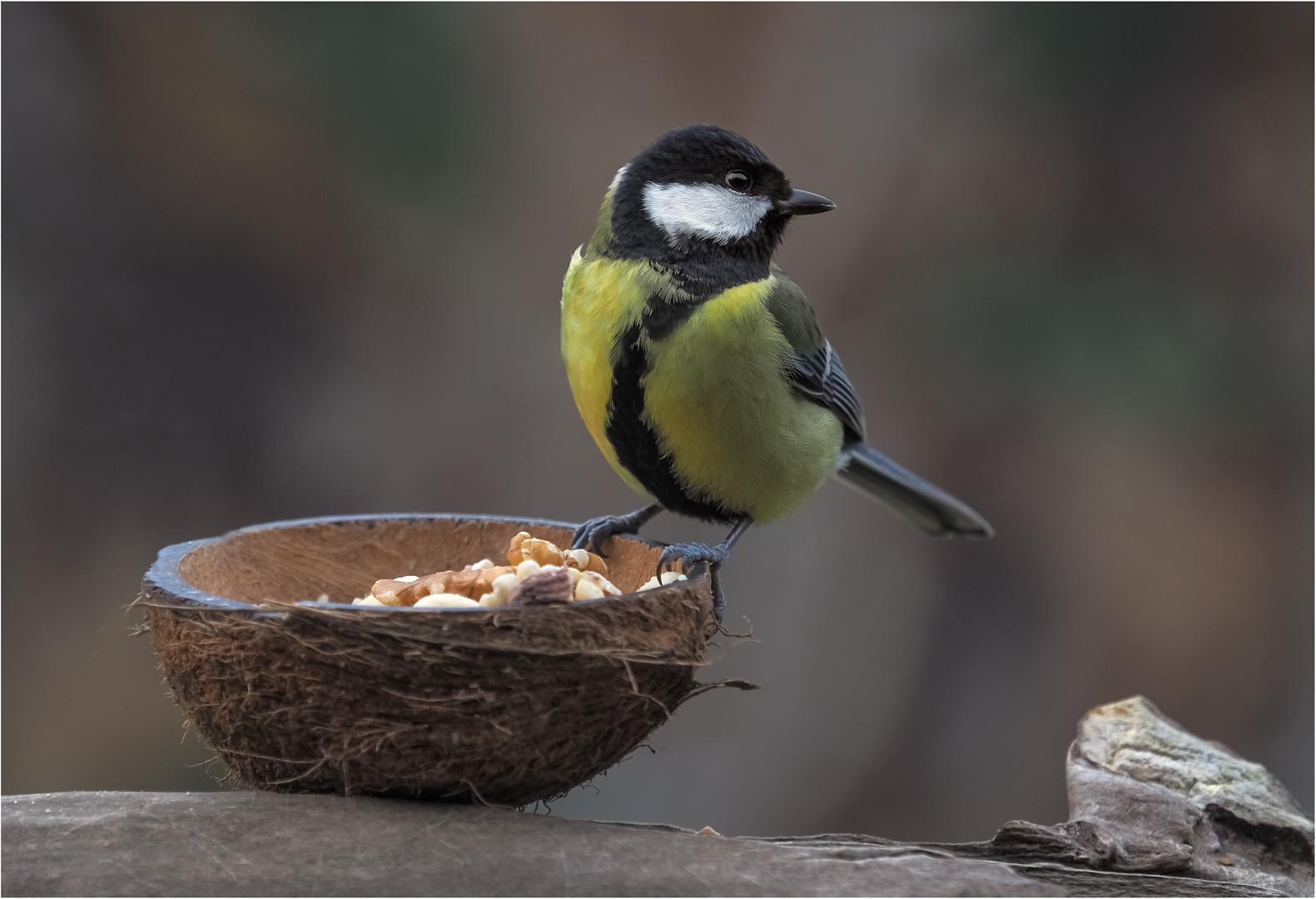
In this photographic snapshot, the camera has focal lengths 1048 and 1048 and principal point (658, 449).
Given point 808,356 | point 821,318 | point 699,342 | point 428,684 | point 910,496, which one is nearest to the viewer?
point 428,684

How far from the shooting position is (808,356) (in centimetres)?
183

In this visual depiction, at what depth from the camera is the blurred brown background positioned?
326 centimetres

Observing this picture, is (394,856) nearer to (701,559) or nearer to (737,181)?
(701,559)

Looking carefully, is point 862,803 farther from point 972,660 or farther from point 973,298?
point 973,298

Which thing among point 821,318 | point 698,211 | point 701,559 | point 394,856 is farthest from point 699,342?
point 821,318

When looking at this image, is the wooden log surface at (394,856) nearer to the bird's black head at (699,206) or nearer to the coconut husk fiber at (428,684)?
the coconut husk fiber at (428,684)

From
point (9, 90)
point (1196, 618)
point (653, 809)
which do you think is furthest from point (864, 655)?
point (9, 90)

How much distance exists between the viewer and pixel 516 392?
3.63 m

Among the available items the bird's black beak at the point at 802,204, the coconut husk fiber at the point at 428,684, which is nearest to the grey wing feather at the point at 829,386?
the bird's black beak at the point at 802,204

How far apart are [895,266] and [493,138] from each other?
1429 millimetres

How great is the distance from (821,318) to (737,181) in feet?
6.63

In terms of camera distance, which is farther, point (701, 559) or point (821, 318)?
point (821, 318)

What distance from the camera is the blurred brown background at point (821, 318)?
3.26 m

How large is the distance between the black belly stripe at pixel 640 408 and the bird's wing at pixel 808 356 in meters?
0.21
